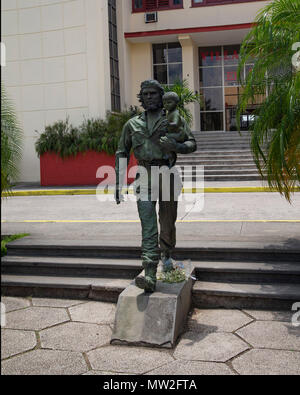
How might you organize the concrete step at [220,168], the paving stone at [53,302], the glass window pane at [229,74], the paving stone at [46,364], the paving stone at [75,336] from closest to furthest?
the paving stone at [46,364] < the paving stone at [75,336] < the paving stone at [53,302] < the concrete step at [220,168] < the glass window pane at [229,74]

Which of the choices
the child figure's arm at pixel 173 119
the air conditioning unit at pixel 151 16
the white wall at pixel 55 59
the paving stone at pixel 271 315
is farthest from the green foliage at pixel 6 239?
the air conditioning unit at pixel 151 16

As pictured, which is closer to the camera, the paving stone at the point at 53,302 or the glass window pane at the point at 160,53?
the paving stone at the point at 53,302

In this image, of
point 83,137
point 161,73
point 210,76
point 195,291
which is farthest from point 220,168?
point 195,291

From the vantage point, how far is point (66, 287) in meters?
4.91

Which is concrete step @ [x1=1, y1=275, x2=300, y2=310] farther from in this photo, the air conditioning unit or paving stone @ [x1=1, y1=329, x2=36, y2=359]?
the air conditioning unit

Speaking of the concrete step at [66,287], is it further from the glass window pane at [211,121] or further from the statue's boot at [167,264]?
the glass window pane at [211,121]

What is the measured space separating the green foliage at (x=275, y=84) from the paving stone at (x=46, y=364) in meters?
2.61

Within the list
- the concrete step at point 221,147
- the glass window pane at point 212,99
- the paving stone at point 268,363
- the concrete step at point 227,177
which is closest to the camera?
the paving stone at point 268,363

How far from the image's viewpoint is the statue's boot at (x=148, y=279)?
390 centimetres

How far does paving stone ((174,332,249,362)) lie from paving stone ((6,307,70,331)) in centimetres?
129

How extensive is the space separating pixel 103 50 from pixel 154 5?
5.08 metres

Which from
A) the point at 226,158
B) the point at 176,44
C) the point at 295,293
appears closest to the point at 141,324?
the point at 295,293

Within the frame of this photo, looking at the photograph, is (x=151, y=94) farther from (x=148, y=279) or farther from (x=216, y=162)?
(x=216, y=162)
